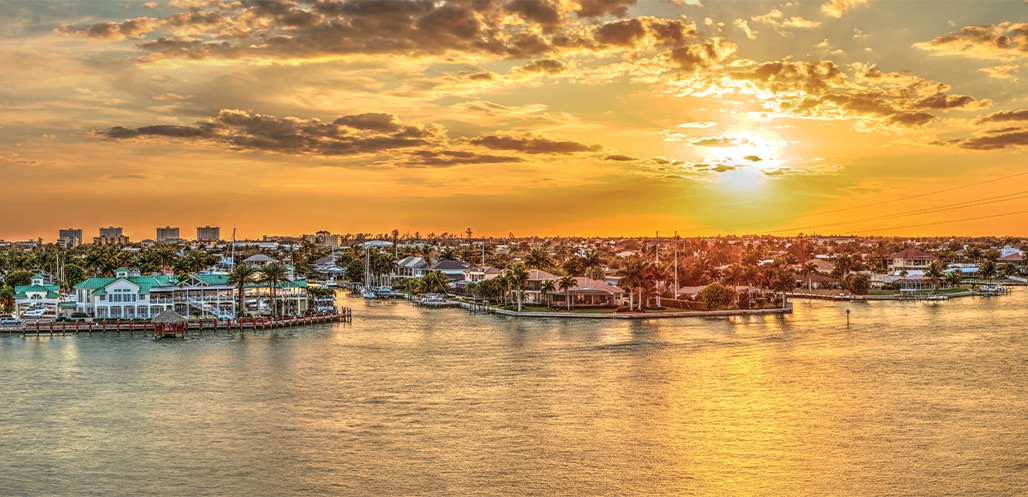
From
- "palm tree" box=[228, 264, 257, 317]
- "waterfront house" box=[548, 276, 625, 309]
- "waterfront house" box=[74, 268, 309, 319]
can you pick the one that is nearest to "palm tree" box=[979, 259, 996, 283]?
"waterfront house" box=[548, 276, 625, 309]

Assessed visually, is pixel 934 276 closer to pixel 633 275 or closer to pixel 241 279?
pixel 633 275

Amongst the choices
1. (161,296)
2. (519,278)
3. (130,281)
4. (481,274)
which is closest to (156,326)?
(161,296)

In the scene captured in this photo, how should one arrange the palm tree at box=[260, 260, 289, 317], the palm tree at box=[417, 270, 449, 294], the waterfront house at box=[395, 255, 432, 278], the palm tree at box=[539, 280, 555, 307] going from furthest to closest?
the waterfront house at box=[395, 255, 432, 278] → the palm tree at box=[417, 270, 449, 294] → the palm tree at box=[539, 280, 555, 307] → the palm tree at box=[260, 260, 289, 317]

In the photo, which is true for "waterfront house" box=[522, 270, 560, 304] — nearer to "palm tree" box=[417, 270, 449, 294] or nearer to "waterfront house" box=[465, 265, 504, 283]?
"palm tree" box=[417, 270, 449, 294]

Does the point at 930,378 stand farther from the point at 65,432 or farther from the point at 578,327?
the point at 65,432

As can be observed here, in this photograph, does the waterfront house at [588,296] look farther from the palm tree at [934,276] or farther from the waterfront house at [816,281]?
the palm tree at [934,276]
